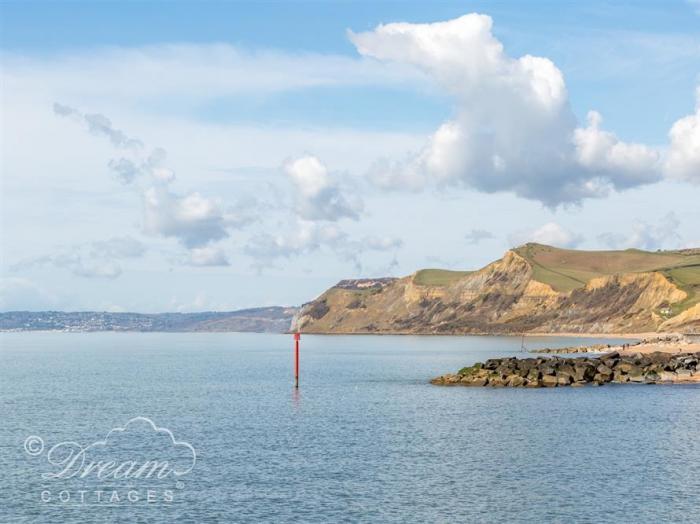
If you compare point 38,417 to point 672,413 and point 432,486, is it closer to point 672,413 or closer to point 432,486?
point 432,486

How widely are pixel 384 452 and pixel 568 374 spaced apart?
172 ft

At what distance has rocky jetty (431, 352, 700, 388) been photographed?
101438mm

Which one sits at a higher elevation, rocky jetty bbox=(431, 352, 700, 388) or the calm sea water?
rocky jetty bbox=(431, 352, 700, 388)

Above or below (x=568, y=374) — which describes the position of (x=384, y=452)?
below

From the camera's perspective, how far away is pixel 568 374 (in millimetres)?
103188

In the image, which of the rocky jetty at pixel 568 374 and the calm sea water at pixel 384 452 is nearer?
the calm sea water at pixel 384 452

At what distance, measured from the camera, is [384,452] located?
5666cm

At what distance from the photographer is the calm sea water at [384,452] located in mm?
41562

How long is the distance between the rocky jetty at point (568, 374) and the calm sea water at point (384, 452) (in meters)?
5.13

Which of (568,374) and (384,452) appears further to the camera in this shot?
(568,374)

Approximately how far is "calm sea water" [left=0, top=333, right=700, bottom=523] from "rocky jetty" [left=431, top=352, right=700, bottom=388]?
513 centimetres

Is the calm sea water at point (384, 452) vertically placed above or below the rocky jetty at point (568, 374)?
below

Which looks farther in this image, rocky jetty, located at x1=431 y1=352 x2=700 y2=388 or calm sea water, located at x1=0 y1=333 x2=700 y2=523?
rocky jetty, located at x1=431 y1=352 x2=700 y2=388

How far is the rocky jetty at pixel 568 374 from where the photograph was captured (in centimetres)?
10144
